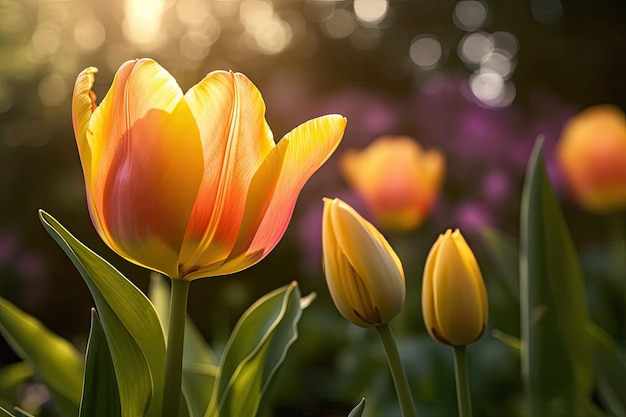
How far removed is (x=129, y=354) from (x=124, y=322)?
0.02 meters

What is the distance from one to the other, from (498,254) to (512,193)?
32.7 inches

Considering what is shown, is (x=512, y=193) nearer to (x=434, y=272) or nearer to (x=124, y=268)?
(x=124, y=268)

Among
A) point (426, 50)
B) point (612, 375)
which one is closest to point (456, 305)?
point (612, 375)

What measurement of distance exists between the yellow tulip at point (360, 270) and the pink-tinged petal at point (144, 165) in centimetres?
8

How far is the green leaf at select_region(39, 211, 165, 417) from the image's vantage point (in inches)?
12.9

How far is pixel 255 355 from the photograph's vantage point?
1.27 feet

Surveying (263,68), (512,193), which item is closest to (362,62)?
(263,68)

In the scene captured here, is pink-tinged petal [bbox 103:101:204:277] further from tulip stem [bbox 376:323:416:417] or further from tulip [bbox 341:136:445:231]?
tulip [bbox 341:136:445:231]

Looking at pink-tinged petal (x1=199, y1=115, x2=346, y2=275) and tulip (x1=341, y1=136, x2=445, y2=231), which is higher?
pink-tinged petal (x1=199, y1=115, x2=346, y2=275)

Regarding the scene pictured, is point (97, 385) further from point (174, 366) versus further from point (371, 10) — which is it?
point (371, 10)

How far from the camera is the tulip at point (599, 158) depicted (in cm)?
113

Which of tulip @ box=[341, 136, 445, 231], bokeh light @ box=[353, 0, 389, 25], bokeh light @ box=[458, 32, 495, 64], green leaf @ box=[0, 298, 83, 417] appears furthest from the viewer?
bokeh light @ box=[353, 0, 389, 25]

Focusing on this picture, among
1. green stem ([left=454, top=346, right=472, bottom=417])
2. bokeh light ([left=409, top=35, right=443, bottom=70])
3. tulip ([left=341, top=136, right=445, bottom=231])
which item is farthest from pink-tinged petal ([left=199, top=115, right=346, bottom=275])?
bokeh light ([left=409, top=35, right=443, bottom=70])

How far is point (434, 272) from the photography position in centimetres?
40
